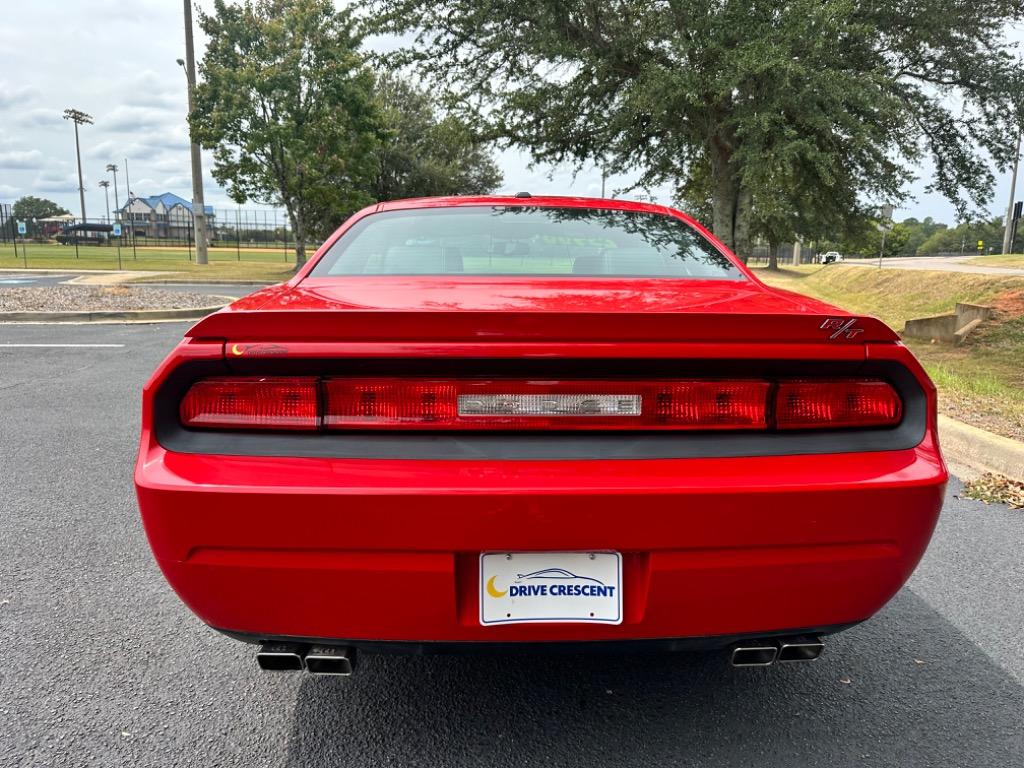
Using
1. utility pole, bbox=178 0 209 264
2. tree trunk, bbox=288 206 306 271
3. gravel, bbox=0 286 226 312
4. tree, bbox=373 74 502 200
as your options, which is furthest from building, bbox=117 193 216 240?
gravel, bbox=0 286 226 312

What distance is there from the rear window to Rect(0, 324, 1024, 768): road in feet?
4.32

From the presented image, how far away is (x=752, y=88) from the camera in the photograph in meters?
10.7

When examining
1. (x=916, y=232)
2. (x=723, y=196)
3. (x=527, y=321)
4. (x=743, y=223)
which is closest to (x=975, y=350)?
(x=743, y=223)

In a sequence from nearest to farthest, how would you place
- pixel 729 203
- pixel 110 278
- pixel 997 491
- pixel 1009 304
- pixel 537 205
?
pixel 537 205 → pixel 997 491 → pixel 1009 304 → pixel 729 203 → pixel 110 278

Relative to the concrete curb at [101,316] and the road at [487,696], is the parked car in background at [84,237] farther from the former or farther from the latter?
the road at [487,696]

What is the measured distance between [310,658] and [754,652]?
107 centimetres

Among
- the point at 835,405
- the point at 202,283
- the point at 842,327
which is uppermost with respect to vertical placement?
the point at 842,327

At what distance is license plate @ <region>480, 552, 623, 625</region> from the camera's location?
1.65 m

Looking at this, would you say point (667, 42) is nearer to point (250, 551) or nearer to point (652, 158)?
point (652, 158)

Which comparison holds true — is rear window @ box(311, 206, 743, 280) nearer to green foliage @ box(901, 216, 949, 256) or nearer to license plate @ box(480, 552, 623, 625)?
license plate @ box(480, 552, 623, 625)

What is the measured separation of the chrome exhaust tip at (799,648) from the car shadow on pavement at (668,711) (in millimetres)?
330

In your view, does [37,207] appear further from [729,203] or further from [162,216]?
[729,203]

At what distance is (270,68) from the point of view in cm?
2403

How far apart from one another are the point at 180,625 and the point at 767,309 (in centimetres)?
220
